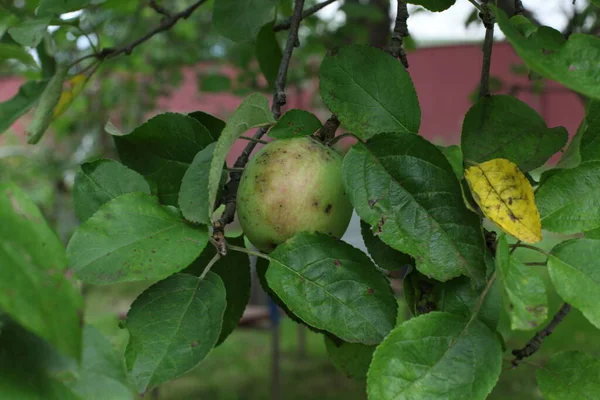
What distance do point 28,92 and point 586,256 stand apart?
90 centimetres

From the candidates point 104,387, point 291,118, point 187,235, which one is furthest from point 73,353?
point 291,118

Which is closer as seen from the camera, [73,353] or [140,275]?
[73,353]

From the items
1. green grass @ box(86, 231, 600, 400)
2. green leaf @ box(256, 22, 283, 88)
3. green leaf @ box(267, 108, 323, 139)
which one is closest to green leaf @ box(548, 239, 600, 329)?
green leaf @ box(267, 108, 323, 139)

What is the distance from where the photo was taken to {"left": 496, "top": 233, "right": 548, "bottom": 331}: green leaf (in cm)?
53

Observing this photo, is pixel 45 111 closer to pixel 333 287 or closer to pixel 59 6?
pixel 59 6

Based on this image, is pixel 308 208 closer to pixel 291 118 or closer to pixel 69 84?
pixel 291 118

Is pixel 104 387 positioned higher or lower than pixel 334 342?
higher

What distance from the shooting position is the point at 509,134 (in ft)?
2.38

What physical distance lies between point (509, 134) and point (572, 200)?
0.10 metres

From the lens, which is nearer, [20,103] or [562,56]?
[562,56]

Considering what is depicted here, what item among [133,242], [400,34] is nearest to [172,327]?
[133,242]

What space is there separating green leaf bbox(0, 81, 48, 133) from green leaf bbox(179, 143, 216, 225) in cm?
45

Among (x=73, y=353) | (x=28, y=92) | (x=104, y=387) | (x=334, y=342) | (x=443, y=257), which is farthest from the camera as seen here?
(x=28, y=92)

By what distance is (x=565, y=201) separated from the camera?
0.68 m
